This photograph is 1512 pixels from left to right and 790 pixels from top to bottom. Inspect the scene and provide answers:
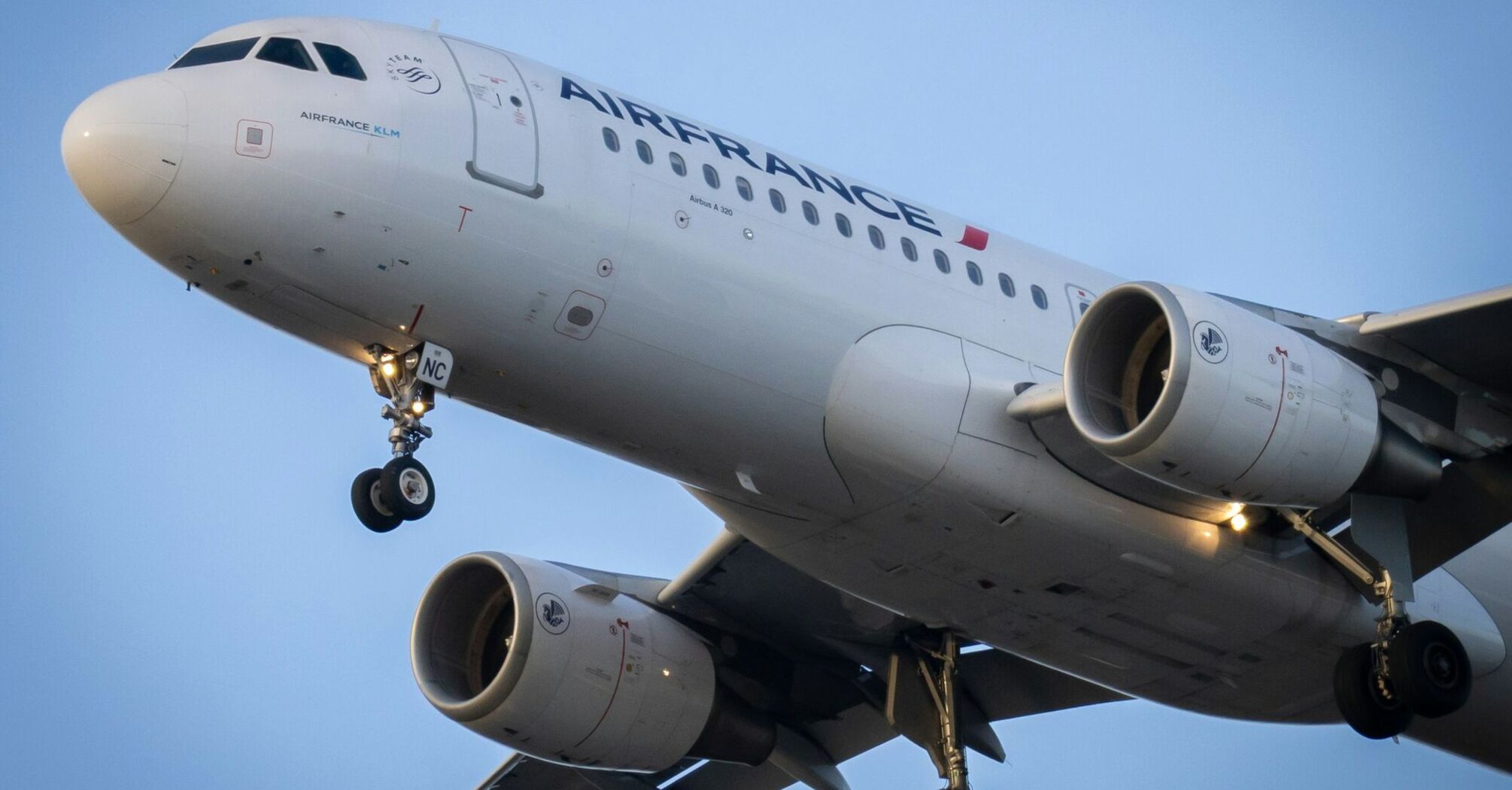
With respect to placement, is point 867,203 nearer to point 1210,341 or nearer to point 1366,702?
point 1210,341

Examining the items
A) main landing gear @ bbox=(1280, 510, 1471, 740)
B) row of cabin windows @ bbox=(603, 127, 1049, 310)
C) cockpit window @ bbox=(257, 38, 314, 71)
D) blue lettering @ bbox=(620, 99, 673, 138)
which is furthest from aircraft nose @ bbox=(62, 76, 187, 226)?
main landing gear @ bbox=(1280, 510, 1471, 740)

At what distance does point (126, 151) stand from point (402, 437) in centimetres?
283

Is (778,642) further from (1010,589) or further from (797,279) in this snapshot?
(797,279)

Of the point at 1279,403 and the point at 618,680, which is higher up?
the point at 1279,403

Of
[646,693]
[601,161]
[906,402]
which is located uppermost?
[601,161]

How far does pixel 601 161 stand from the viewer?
15625 millimetres

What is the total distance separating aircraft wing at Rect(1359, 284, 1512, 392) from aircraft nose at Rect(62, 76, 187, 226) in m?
9.38

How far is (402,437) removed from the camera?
1520 cm

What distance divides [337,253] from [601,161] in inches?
85.7

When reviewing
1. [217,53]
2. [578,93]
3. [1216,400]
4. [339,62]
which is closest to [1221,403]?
[1216,400]

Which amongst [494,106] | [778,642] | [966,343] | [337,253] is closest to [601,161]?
[494,106]

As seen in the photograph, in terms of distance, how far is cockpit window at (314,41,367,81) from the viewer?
597 inches

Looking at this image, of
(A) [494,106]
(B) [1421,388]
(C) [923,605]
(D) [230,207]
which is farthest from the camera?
(C) [923,605]

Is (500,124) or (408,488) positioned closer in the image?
(408,488)
